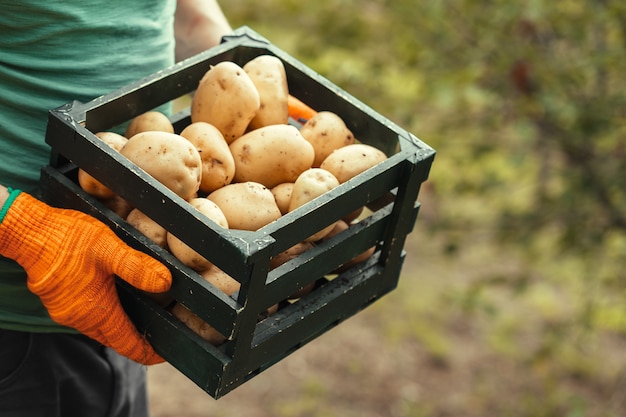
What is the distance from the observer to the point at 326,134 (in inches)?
67.0

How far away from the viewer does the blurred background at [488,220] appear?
3025mm

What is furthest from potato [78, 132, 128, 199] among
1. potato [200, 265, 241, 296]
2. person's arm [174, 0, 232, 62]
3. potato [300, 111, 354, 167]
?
person's arm [174, 0, 232, 62]

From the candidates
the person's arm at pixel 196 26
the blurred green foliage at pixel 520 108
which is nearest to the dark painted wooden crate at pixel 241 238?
the person's arm at pixel 196 26

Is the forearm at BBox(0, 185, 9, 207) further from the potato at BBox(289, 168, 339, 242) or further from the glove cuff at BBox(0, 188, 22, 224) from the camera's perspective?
the potato at BBox(289, 168, 339, 242)

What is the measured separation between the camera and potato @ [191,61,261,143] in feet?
5.42

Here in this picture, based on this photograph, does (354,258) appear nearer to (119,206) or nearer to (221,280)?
(221,280)

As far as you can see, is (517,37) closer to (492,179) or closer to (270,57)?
(492,179)

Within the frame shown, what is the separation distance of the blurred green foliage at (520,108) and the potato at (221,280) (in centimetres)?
163

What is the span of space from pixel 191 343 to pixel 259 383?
2.03 metres

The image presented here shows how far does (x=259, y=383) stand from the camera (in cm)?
345

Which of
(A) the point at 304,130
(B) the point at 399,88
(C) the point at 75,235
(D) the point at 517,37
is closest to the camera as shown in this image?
(C) the point at 75,235

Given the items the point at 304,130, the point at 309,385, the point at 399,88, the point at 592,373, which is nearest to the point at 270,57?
the point at 304,130

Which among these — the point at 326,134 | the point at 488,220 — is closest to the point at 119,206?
the point at 326,134

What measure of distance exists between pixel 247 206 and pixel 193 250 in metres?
0.13
